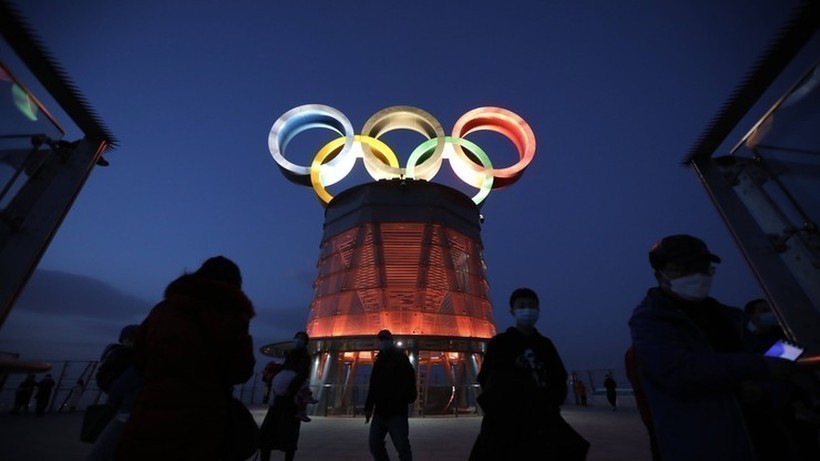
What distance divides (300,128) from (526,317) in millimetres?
20551

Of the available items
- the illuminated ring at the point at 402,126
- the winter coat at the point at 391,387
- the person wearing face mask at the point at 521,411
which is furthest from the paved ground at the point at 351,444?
the illuminated ring at the point at 402,126

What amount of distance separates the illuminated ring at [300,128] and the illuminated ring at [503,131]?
19.7 feet

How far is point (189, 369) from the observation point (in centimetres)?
254

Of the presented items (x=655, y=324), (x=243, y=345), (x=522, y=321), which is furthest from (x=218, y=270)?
(x=655, y=324)

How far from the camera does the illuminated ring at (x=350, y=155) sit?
2033 cm

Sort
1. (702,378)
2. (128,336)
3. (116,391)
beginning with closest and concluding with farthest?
(702,378), (116,391), (128,336)

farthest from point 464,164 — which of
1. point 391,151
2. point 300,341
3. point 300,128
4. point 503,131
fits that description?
point 300,341

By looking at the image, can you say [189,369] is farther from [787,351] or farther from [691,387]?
[787,351]

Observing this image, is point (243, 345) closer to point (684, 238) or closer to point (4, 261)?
point (4, 261)

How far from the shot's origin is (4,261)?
3252 mm

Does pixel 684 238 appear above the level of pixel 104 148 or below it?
below

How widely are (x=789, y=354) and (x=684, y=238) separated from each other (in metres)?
0.97

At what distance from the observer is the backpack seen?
11.3ft

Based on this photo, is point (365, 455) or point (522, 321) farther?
point (365, 455)
